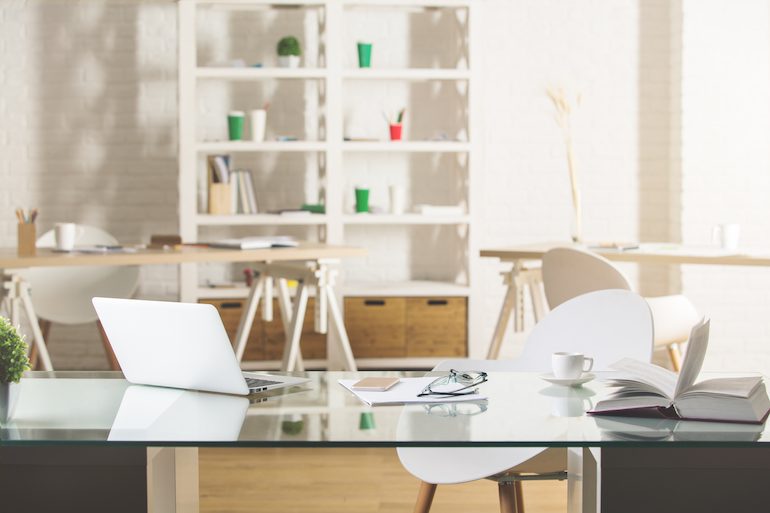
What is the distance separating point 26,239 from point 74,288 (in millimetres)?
1119

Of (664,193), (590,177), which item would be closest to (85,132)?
(590,177)

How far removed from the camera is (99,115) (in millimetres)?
5496

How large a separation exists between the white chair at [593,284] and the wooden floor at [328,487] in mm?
755

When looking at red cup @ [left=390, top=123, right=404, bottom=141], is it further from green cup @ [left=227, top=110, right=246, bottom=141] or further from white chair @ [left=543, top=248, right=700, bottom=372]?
white chair @ [left=543, top=248, right=700, bottom=372]

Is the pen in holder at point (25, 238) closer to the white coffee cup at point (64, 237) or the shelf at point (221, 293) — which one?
the white coffee cup at point (64, 237)

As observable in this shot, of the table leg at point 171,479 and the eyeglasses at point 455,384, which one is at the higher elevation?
the eyeglasses at point 455,384

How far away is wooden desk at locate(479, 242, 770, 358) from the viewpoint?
385cm

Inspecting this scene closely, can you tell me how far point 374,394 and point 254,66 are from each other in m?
3.75

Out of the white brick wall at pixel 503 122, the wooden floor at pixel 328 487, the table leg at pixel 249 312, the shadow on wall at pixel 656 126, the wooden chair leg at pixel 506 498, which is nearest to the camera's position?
the wooden chair leg at pixel 506 498

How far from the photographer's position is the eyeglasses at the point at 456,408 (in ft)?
4.99

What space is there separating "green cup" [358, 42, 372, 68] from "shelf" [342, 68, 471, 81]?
0.04m

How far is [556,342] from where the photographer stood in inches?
94.2

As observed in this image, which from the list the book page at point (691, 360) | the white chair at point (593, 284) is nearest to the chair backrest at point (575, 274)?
the white chair at point (593, 284)

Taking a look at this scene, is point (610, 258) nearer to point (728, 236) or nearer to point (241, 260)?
point (728, 236)
